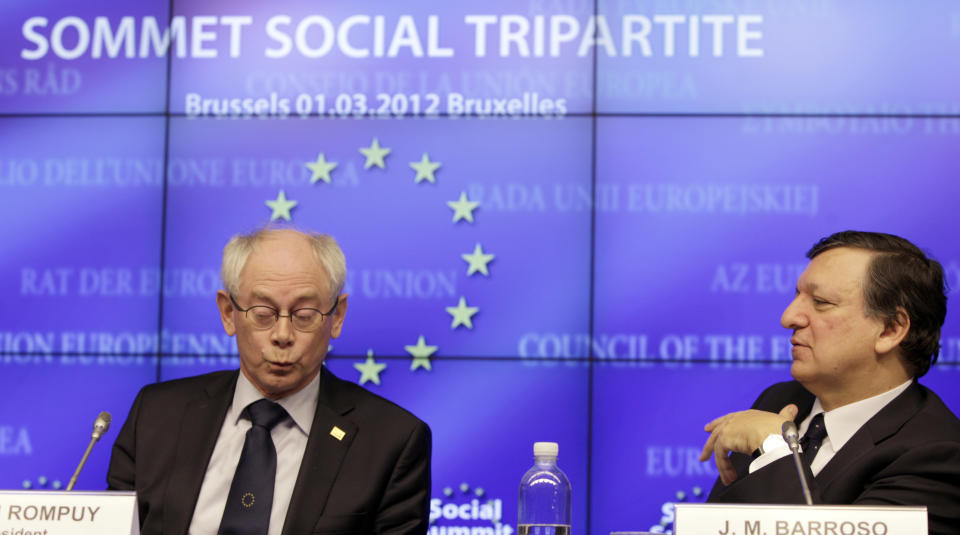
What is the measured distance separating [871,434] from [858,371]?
17 centimetres

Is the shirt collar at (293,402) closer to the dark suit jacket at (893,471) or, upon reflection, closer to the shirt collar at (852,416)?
the dark suit jacket at (893,471)

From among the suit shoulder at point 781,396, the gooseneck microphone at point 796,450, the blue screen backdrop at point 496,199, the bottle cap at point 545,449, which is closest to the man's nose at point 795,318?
the suit shoulder at point 781,396

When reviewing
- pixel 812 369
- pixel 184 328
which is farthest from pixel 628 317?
pixel 184 328

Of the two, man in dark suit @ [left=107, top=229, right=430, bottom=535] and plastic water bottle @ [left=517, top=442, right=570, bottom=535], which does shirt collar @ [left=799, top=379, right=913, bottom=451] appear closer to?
plastic water bottle @ [left=517, top=442, right=570, bottom=535]

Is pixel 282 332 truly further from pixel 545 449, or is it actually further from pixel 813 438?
pixel 813 438

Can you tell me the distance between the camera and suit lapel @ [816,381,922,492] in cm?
243

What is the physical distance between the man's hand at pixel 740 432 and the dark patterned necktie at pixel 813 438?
0.20 ft

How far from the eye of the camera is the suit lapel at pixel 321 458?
2.49 meters

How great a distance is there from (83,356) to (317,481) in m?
1.81

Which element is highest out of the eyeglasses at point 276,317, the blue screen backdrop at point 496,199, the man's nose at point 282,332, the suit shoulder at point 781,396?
the blue screen backdrop at point 496,199

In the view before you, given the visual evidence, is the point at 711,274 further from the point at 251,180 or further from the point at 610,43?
the point at 251,180

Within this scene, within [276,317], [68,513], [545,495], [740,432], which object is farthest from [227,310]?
[740,432]

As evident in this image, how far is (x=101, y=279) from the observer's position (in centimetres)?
400

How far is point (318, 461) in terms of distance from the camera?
2578mm
